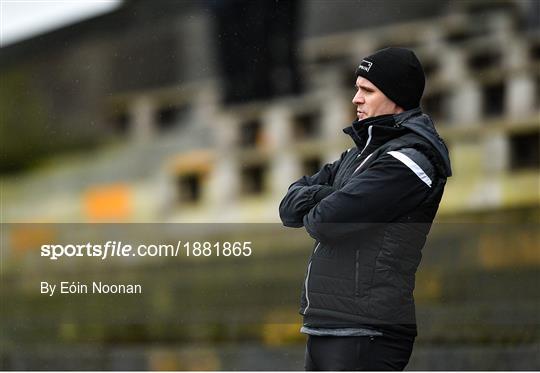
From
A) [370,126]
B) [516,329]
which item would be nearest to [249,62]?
[516,329]

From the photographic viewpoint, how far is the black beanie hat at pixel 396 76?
1.87 metres

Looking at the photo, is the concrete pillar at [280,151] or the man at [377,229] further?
the concrete pillar at [280,151]

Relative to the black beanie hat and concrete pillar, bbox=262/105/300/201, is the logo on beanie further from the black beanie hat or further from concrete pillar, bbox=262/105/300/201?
concrete pillar, bbox=262/105/300/201

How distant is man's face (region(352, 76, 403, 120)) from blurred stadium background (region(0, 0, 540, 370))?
2169 millimetres

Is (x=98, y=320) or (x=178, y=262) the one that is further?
(x=178, y=262)

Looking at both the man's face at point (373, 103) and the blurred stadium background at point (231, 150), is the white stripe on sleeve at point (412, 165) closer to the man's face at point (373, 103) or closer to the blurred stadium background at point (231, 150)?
the man's face at point (373, 103)

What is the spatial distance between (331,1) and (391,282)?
2.44 metres

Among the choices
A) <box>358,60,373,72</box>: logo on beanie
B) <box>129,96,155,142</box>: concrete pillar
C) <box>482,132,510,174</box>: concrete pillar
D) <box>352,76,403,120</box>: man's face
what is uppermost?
<box>129,96,155,142</box>: concrete pillar

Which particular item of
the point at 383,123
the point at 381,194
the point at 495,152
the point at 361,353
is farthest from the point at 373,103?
the point at 495,152

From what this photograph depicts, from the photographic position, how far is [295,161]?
4.43 m

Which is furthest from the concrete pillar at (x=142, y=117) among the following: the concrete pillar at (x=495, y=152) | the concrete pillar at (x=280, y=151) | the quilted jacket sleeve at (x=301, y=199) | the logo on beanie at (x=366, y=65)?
the logo on beanie at (x=366, y=65)

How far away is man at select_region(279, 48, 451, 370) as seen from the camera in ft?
5.99

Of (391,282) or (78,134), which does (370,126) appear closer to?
(391,282)

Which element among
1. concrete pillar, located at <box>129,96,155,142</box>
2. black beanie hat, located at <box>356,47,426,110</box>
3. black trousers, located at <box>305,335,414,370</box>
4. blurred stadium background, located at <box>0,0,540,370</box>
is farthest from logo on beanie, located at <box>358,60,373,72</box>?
concrete pillar, located at <box>129,96,155,142</box>
